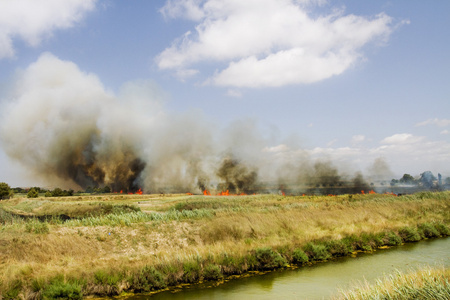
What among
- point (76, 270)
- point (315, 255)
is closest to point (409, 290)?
point (315, 255)

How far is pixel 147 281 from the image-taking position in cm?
1541

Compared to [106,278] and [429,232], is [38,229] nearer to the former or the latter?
[106,278]

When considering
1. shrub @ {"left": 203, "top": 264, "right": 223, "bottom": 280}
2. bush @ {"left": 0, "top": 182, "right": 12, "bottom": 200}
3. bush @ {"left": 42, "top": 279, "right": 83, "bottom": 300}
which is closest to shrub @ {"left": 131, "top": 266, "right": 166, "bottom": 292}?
shrub @ {"left": 203, "top": 264, "right": 223, "bottom": 280}

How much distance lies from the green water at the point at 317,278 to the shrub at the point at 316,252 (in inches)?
27.5

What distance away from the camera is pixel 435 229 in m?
28.0

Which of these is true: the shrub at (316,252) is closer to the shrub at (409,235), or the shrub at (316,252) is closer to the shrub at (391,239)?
the shrub at (391,239)

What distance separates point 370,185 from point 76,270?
107662mm

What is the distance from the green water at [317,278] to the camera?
1453 centimetres

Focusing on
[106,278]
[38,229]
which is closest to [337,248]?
[106,278]

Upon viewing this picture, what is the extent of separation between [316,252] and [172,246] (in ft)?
31.6

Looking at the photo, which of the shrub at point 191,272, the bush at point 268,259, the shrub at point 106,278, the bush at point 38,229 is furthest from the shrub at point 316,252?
the bush at point 38,229

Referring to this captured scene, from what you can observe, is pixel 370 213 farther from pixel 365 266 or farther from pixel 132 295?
pixel 132 295

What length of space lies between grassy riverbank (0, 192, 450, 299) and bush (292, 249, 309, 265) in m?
0.08

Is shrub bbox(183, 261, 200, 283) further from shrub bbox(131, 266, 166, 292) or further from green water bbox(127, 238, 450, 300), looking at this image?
shrub bbox(131, 266, 166, 292)
